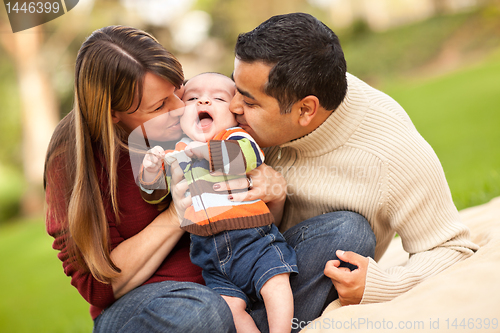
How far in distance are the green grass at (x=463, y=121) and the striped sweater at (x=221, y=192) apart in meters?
2.19

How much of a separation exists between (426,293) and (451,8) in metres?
14.3

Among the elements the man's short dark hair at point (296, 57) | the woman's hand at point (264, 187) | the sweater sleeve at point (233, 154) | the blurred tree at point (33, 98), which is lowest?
the blurred tree at point (33, 98)

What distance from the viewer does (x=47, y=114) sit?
8570 mm

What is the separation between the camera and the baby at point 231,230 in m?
1.27

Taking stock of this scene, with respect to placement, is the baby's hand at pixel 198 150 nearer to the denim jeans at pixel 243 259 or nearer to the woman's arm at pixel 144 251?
the woman's arm at pixel 144 251

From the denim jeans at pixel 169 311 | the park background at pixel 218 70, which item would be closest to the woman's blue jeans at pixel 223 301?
the denim jeans at pixel 169 311

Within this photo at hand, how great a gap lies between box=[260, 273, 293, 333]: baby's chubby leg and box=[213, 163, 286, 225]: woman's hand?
26cm

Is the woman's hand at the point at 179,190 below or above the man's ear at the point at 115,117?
below

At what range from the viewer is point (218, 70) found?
411cm

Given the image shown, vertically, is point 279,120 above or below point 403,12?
above

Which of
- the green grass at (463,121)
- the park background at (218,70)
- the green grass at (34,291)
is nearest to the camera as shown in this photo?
the green grass at (34,291)

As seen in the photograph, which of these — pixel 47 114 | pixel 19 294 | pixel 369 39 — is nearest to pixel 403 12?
pixel 369 39

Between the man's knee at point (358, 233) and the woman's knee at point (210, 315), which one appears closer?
the woman's knee at point (210, 315)

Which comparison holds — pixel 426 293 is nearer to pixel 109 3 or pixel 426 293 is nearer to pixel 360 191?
pixel 360 191
